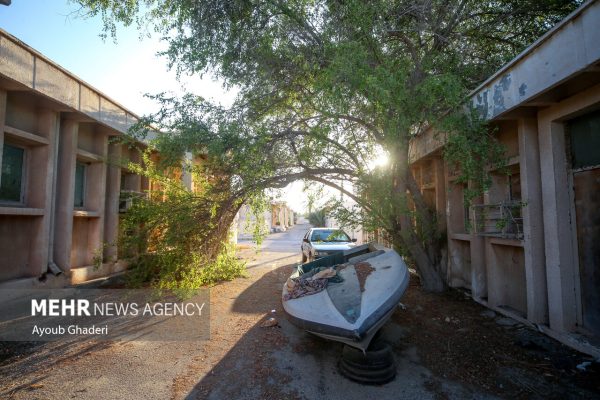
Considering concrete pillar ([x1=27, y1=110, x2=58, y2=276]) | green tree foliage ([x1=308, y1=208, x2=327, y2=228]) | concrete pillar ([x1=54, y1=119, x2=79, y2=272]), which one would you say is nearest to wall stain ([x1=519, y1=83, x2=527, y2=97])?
green tree foliage ([x1=308, y1=208, x2=327, y2=228])

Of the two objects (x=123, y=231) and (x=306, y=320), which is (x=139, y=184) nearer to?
(x=123, y=231)

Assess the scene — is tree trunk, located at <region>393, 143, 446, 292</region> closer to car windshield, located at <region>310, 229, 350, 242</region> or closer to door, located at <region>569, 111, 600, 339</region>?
door, located at <region>569, 111, 600, 339</region>

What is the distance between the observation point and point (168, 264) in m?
6.70

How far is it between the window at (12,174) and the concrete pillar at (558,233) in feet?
33.5

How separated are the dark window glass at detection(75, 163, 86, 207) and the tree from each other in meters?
4.14

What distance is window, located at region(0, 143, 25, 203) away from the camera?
686cm

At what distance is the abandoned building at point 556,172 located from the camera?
4172 millimetres

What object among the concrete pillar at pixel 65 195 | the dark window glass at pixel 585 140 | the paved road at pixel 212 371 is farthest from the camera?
the concrete pillar at pixel 65 195

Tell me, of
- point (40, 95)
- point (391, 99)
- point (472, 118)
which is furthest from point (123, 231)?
point (472, 118)

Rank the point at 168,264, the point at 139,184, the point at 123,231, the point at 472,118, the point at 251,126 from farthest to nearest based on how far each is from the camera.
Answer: the point at 139,184
the point at 123,231
the point at 251,126
the point at 168,264
the point at 472,118

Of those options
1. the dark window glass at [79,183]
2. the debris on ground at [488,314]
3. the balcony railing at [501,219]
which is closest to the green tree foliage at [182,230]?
the dark window glass at [79,183]

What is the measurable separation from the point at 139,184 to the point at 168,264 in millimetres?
5934

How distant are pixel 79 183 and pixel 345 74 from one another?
8.00 meters

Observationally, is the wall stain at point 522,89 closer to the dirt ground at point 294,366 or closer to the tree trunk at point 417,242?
the tree trunk at point 417,242
